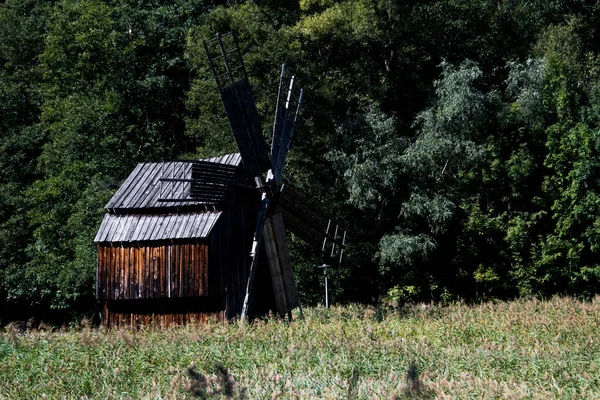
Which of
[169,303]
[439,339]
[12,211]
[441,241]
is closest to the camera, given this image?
[439,339]

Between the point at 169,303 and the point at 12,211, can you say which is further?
the point at 12,211

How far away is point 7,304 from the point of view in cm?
3622

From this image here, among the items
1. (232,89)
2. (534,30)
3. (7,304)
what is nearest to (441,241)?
(534,30)

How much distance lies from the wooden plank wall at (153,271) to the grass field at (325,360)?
12.2 ft

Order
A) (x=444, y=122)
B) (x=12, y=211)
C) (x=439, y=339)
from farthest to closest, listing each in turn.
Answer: (x=12, y=211) < (x=444, y=122) < (x=439, y=339)

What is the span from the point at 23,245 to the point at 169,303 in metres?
17.0

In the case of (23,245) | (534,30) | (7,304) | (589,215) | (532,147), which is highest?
(534,30)

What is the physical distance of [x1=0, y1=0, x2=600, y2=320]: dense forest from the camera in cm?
3080

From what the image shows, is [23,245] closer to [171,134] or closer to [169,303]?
[171,134]

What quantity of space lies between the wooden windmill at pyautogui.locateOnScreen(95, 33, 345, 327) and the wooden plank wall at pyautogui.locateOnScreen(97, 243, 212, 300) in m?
0.02

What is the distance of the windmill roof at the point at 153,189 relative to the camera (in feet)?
63.4

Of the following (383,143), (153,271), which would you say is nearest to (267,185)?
(153,271)

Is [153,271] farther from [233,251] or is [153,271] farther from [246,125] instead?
[246,125]

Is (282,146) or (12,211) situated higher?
(282,146)
